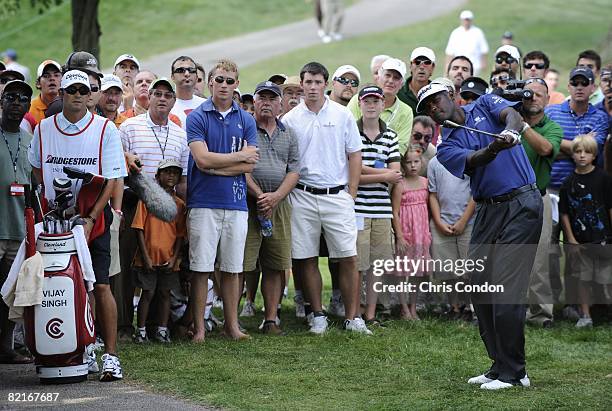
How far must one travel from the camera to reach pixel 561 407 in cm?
829

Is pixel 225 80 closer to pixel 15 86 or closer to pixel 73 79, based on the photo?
pixel 15 86

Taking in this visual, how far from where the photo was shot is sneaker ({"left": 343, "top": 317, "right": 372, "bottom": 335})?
1165 cm

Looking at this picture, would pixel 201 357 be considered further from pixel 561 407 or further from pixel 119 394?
pixel 561 407

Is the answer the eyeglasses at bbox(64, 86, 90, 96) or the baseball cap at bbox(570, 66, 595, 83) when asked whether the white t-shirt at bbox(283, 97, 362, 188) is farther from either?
the eyeglasses at bbox(64, 86, 90, 96)

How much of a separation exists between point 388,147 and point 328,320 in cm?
196

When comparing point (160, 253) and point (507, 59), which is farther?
point (507, 59)

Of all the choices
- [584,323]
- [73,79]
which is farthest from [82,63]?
[584,323]

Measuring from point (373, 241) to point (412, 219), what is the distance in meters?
0.56

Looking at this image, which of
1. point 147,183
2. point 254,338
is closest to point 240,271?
point 254,338

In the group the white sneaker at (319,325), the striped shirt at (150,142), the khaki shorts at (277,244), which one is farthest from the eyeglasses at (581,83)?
the striped shirt at (150,142)

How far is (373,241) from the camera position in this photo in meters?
12.5

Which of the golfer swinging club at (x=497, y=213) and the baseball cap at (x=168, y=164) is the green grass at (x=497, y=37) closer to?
the baseball cap at (x=168, y=164)

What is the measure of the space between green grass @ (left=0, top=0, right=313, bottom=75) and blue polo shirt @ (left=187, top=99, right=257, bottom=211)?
2010 centimetres

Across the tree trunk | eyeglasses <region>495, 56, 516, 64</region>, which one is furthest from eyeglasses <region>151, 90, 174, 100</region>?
the tree trunk
